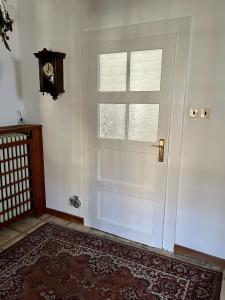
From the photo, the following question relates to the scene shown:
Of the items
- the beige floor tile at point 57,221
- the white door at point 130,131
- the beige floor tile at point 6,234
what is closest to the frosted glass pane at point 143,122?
the white door at point 130,131

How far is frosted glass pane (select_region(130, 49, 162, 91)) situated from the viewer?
6.85ft

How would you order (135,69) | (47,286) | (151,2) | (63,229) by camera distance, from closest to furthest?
(47,286) → (151,2) → (135,69) → (63,229)

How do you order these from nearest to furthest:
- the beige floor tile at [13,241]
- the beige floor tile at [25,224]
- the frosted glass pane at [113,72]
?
1. the frosted glass pane at [113,72]
2. the beige floor tile at [13,241]
3. the beige floor tile at [25,224]

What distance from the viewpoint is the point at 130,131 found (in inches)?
90.7

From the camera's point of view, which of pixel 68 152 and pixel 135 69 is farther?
pixel 68 152

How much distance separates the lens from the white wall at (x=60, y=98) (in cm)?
245

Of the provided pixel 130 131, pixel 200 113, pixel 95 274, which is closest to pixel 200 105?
pixel 200 113

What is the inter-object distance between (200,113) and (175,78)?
36 centimetres

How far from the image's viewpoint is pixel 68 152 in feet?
8.91

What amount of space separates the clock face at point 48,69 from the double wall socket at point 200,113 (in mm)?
1492

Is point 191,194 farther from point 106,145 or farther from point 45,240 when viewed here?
point 45,240

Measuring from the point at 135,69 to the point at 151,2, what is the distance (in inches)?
21.6

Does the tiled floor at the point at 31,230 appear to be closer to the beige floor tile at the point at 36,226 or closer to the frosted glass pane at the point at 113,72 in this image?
the beige floor tile at the point at 36,226

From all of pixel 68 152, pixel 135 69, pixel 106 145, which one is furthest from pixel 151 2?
pixel 68 152
